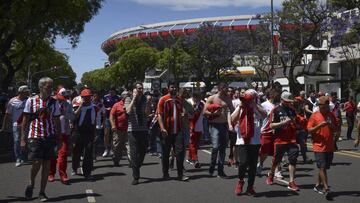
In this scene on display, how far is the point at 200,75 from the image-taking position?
5634 centimetres

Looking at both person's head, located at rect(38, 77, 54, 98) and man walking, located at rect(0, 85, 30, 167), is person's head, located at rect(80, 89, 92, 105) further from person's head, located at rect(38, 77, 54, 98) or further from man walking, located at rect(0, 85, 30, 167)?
man walking, located at rect(0, 85, 30, 167)

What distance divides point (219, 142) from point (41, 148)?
371 cm

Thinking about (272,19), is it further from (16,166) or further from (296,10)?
(16,166)

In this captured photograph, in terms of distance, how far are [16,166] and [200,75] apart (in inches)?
1735

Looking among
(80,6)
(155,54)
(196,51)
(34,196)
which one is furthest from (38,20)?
(155,54)

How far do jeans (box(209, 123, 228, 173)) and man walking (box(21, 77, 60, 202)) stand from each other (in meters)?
3.40

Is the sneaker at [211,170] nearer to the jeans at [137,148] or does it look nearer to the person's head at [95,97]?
the jeans at [137,148]

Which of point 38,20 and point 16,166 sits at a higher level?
point 38,20

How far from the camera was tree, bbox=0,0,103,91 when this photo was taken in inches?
1005

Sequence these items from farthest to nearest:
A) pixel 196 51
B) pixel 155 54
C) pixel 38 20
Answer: pixel 155 54
pixel 196 51
pixel 38 20

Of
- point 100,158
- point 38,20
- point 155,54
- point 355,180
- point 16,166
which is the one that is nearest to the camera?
point 355,180

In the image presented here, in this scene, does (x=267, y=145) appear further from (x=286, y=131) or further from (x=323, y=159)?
(x=323, y=159)

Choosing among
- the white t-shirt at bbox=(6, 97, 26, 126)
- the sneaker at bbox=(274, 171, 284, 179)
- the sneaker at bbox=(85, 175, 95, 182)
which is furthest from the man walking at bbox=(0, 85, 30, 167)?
the sneaker at bbox=(274, 171, 284, 179)

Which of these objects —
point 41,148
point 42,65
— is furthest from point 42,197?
point 42,65
